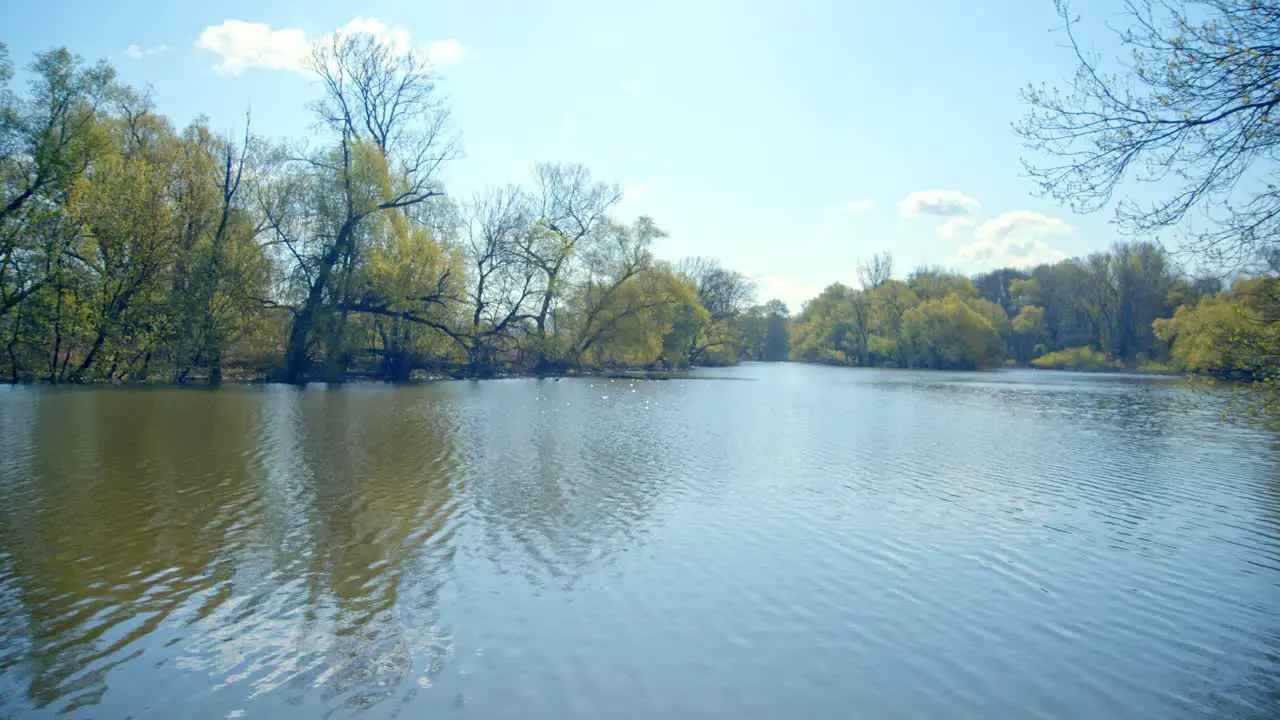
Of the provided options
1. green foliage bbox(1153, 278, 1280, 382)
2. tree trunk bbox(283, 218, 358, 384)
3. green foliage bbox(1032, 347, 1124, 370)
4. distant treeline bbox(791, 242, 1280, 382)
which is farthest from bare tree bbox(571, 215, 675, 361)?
green foliage bbox(1032, 347, 1124, 370)

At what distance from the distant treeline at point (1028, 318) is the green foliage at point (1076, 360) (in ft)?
A: 0.41

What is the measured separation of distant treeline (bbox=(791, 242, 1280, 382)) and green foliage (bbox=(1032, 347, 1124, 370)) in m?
0.13

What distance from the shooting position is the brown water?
546 centimetres

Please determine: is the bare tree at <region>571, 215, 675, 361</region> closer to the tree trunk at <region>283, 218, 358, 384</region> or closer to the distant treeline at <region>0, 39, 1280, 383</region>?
the distant treeline at <region>0, 39, 1280, 383</region>

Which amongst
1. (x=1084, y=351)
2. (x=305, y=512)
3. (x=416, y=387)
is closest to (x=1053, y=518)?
(x=305, y=512)

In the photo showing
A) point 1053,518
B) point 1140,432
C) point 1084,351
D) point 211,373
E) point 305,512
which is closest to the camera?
point 305,512

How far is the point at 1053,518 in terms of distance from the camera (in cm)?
1120

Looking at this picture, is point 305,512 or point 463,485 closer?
point 305,512

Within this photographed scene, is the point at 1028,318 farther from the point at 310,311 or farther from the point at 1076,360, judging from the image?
the point at 310,311

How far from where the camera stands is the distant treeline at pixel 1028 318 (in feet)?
239

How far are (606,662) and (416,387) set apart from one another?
110 feet

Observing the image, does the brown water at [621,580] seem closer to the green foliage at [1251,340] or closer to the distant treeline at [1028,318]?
the green foliage at [1251,340]

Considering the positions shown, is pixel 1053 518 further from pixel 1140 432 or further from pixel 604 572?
pixel 1140 432

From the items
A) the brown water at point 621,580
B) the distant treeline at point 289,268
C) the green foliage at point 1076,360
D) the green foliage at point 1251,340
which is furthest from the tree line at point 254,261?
the green foliage at point 1076,360
